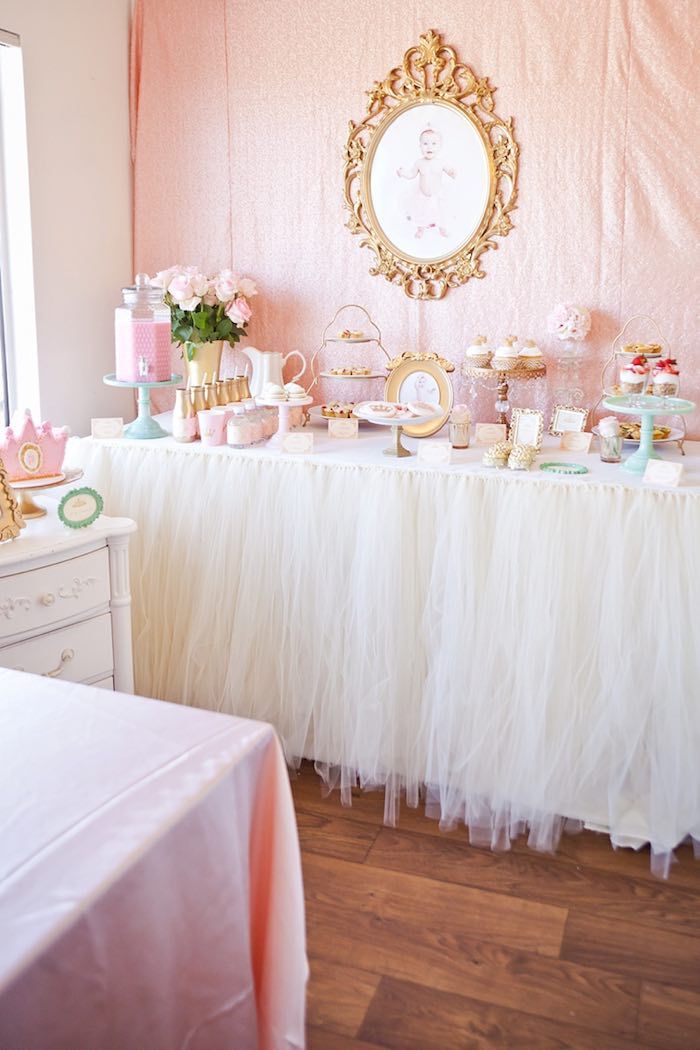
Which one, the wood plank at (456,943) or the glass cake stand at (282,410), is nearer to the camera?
the wood plank at (456,943)

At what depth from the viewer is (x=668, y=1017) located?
1.73 meters

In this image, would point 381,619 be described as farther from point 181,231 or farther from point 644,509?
point 181,231

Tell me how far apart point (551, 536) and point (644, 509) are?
0.20 m

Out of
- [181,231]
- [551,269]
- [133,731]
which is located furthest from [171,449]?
[133,731]

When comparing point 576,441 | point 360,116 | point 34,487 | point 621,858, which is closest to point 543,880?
point 621,858

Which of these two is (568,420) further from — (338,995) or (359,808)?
(338,995)

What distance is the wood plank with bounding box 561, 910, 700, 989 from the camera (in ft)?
6.02

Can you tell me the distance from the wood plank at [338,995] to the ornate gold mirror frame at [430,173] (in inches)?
66.8

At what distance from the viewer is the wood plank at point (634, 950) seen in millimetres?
1835

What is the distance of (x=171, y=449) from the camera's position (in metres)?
2.51

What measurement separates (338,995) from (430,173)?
198cm

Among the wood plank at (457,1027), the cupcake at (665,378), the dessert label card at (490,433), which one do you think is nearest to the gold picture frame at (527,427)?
the dessert label card at (490,433)

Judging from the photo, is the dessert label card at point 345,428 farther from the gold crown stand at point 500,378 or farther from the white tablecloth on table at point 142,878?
the white tablecloth on table at point 142,878

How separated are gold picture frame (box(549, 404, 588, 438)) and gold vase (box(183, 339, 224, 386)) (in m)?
0.95
